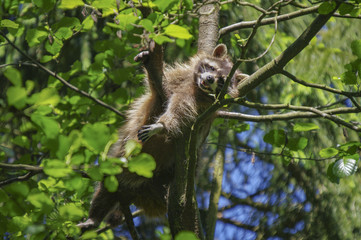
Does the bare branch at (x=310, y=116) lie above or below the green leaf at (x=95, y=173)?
below

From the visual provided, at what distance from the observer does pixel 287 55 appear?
2.64 m

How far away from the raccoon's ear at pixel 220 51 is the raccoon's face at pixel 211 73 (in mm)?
90

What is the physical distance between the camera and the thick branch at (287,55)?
2.45m

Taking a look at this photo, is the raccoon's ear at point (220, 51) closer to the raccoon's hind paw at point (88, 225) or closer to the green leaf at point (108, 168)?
the raccoon's hind paw at point (88, 225)

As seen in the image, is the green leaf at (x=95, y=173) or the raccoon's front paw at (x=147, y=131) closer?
the green leaf at (x=95, y=173)

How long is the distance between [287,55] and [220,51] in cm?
169

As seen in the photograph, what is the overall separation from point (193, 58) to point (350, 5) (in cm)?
221

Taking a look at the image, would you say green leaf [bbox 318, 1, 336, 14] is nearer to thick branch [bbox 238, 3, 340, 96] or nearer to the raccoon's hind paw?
thick branch [bbox 238, 3, 340, 96]

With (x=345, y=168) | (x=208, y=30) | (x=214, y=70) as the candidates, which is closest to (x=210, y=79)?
(x=214, y=70)

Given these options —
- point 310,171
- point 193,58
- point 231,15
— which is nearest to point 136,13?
point 193,58

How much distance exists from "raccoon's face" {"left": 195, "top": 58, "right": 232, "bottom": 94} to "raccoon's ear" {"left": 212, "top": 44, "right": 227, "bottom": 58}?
90mm

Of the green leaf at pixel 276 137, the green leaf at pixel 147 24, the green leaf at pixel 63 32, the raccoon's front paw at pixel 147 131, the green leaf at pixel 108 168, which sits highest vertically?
the green leaf at pixel 147 24

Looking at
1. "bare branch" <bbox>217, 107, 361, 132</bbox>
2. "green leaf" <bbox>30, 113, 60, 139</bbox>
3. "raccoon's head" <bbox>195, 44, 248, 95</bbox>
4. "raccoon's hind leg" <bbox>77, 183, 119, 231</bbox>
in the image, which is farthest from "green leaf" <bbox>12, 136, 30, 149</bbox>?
"green leaf" <bbox>30, 113, 60, 139</bbox>

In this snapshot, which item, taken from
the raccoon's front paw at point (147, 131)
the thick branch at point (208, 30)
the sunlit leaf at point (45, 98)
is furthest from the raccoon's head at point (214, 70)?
the sunlit leaf at point (45, 98)
